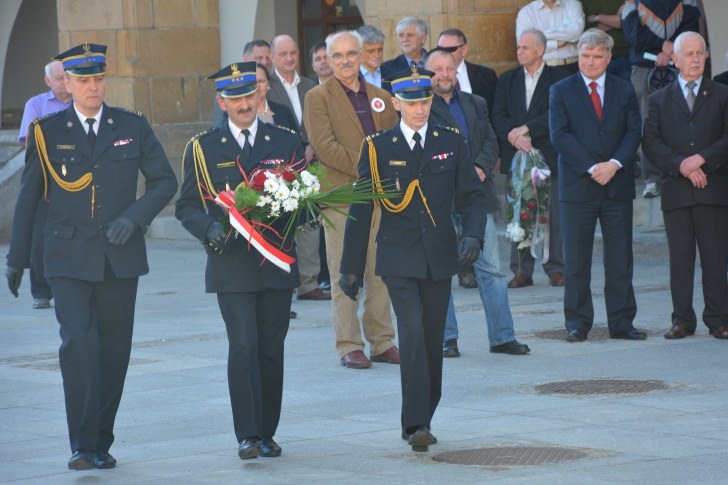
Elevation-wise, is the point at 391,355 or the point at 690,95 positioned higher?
the point at 690,95

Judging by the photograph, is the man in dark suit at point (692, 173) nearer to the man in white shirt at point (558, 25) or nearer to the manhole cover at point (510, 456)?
the manhole cover at point (510, 456)

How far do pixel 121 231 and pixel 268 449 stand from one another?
1.24 m

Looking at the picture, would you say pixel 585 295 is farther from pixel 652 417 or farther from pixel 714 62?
pixel 714 62

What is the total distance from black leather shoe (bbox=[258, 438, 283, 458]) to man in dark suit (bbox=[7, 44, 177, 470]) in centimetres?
72

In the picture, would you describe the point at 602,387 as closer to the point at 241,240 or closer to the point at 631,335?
the point at 631,335

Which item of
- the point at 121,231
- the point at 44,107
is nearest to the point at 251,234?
the point at 121,231

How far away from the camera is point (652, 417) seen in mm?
8156

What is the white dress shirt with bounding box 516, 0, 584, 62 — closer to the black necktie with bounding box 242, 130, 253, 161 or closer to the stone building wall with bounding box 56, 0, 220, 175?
the stone building wall with bounding box 56, 0, 220, 175

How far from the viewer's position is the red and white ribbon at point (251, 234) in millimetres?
7629

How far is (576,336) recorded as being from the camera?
10906mm

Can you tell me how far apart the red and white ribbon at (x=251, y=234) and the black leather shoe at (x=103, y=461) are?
1190mm

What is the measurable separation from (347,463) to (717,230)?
14.9 feet

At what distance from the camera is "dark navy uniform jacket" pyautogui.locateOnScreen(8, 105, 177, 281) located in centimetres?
A: 780

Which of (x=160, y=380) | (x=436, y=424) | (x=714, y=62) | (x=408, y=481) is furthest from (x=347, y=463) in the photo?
(x=714, y=62)
